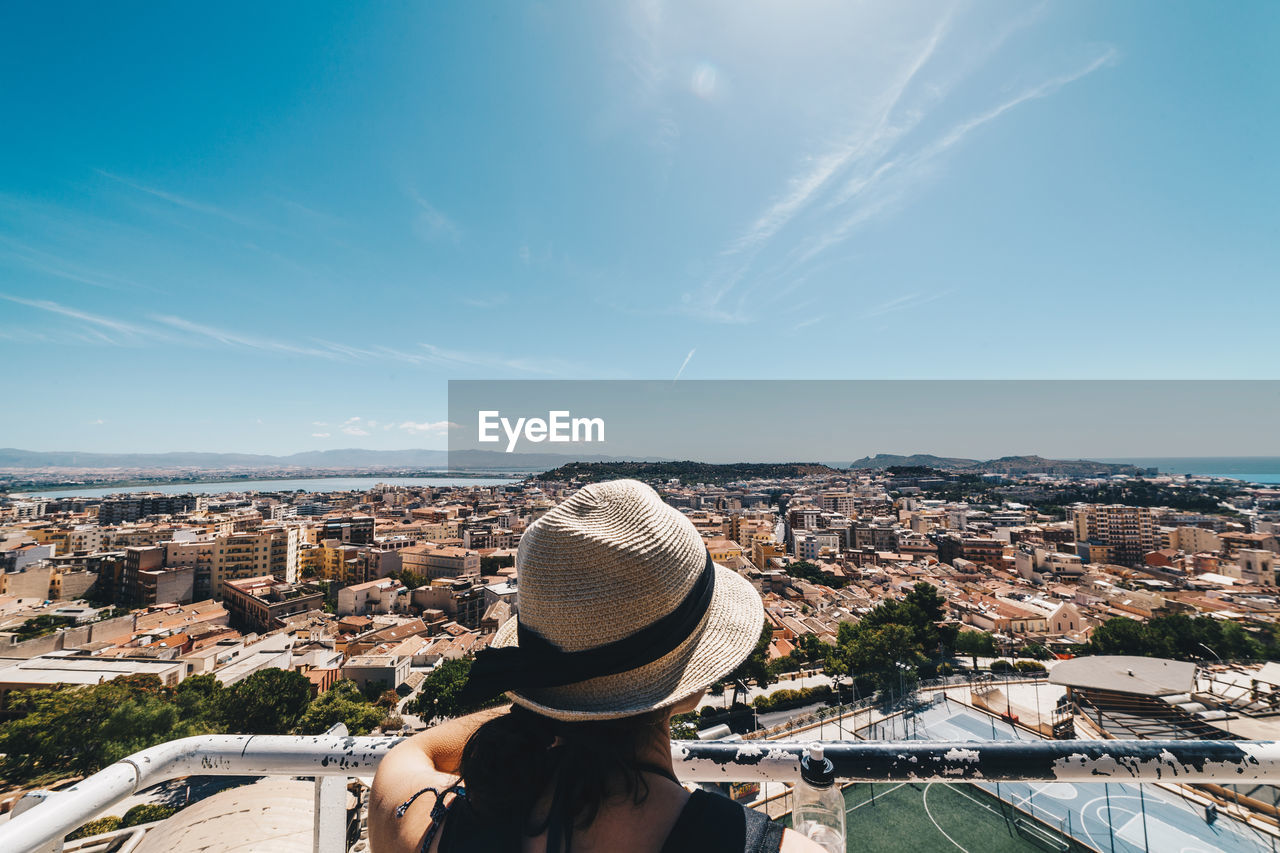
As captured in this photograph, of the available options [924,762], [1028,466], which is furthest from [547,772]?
[1028,466]

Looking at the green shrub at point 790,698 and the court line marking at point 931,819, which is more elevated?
the court line marking at point 931,819

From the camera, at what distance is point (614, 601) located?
38cm

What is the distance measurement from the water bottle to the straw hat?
0.16 m

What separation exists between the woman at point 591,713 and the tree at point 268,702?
8932mm

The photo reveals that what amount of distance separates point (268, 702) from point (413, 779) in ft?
29.4

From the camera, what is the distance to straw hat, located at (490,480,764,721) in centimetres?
38

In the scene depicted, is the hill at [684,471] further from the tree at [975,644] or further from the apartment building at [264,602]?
the tree at [975,644]

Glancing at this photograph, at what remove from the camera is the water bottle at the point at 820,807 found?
46 centimetres

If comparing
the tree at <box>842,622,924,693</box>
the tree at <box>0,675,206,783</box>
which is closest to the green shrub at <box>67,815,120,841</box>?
the tree at <box>0,675,206,783</box>

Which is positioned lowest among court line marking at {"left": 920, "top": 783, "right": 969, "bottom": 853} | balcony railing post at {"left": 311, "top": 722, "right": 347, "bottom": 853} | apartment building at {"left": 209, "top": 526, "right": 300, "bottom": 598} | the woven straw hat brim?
court line marking at {"left": 920, "top": 783, "right": 969, "bottom": 853}

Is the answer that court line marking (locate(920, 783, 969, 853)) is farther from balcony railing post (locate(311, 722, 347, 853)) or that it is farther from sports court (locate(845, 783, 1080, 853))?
balcony railing post (locate(311, 722, 347, 853))

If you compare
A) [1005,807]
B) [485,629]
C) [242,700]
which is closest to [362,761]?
[1005,807]

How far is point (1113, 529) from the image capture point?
21.6m

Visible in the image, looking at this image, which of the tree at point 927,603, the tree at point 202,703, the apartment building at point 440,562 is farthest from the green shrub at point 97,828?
the tree at point 927,603
